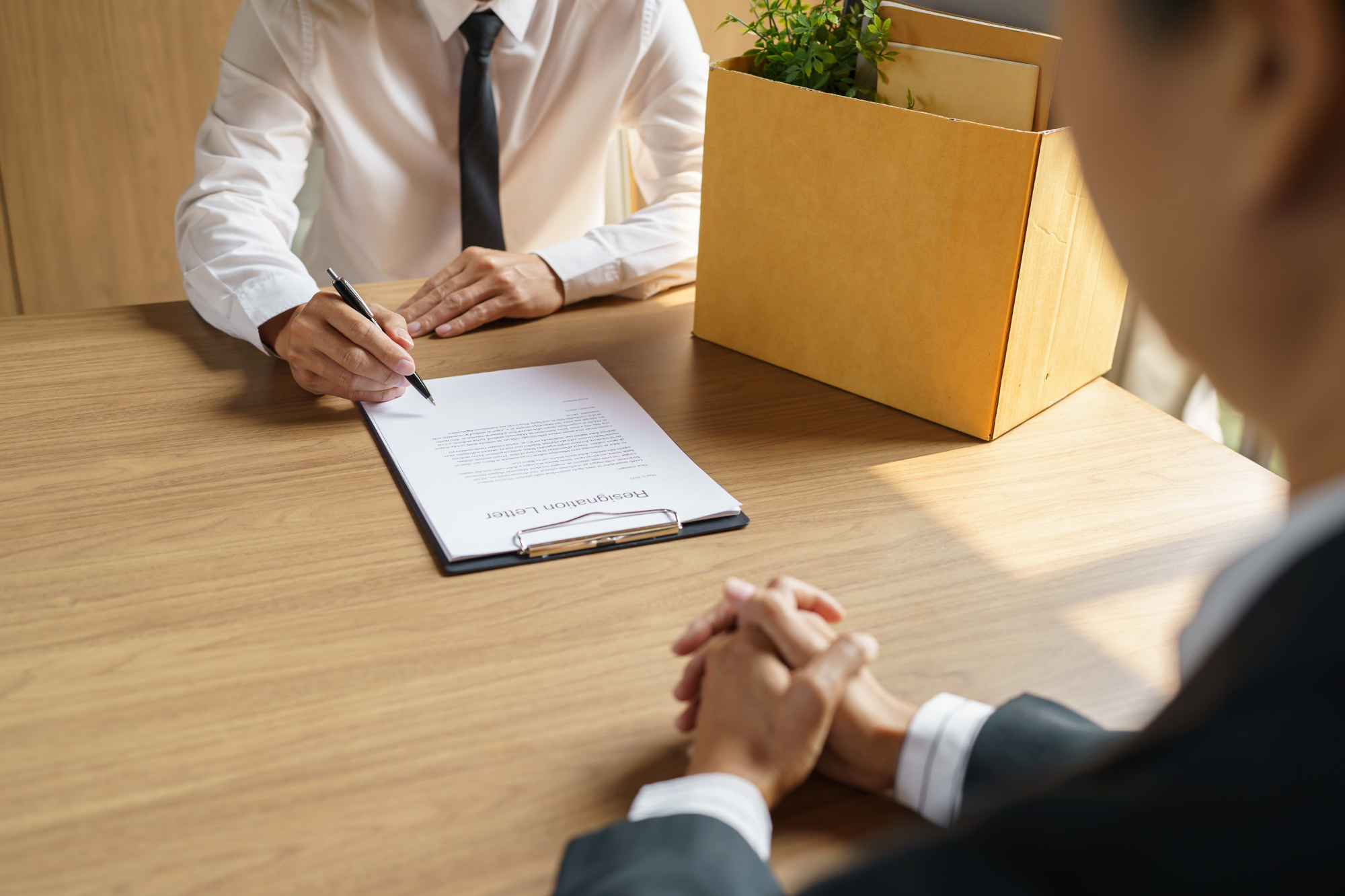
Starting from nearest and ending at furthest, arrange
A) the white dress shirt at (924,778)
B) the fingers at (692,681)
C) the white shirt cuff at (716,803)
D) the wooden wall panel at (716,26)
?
1. the white dress shirt at (924,778)
2. the white shirt cuff at (716,803)
3. the fingers at (692,681)
4. the wooden wall panel at (716,26)

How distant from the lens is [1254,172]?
1.02ft

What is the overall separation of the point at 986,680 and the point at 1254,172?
0.45m

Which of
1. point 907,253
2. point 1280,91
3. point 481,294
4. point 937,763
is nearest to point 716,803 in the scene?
point 937,763

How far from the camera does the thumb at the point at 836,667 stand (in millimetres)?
606

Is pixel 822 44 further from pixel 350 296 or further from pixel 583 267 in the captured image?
pixel 350 296

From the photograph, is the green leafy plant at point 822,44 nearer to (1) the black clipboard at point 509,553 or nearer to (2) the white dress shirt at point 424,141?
(2) the white dress shirt at point 424,141

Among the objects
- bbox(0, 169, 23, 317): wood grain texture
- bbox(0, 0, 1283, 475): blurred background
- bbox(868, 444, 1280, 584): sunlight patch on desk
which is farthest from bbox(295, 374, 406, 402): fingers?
bbox(0, 169, 23, 317): wood grain texture

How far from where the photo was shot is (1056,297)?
1007 millimetres

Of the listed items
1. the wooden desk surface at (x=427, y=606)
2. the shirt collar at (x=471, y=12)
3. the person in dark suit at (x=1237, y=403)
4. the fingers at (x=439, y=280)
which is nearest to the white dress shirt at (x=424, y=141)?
the shirt collar at (x=471, y=12)

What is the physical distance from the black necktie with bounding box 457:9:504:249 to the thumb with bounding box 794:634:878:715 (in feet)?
3.69

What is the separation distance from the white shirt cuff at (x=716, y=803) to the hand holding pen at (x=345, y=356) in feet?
2.00

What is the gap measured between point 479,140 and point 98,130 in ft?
5.29

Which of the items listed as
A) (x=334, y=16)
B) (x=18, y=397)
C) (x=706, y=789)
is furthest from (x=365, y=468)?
(x=334, y=16)

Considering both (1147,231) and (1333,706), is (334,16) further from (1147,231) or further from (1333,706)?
(1333,706)
